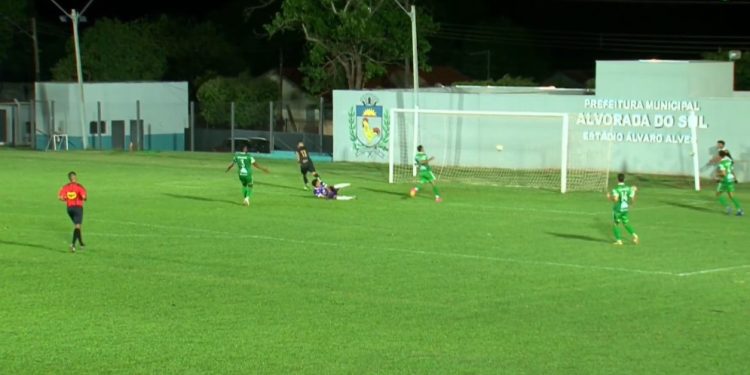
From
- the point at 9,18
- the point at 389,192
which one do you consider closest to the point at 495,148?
the point at 389,192

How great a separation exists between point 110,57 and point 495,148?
1559 inches

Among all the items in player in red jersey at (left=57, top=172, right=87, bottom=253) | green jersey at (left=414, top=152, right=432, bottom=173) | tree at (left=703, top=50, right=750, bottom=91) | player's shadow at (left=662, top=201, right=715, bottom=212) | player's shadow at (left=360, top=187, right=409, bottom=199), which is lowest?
player's shadow at (left=662, top=201, right=715, bottom=212)

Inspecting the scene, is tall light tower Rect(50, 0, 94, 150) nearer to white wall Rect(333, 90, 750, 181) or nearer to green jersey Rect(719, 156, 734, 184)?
white wall Rect(333, 90, 750, 181)

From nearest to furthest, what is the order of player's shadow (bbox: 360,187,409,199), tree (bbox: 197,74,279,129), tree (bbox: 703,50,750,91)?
player's shadow (bbox: 360,187,409,199) < tree (bbox: 703,50,750,91) < tree (bbox: 197,74,279,129)

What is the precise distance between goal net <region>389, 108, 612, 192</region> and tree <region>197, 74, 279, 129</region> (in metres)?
20.5

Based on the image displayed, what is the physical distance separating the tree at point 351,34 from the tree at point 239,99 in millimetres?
3843

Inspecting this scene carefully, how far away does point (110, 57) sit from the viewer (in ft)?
263

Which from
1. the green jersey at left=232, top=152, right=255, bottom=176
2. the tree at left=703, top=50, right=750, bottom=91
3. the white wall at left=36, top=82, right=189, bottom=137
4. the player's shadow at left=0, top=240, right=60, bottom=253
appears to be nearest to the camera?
the player's shadow at left=0, top=240, right=60, bottom=253

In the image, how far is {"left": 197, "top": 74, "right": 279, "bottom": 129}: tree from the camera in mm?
70062

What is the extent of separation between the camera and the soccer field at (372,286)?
51.2 feet

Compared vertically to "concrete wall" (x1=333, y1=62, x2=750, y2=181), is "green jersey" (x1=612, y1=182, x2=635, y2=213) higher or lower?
lower

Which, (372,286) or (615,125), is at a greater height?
(615,125)

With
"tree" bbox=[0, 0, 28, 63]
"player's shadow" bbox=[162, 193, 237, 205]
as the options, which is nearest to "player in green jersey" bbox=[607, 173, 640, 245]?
"player's shadow" bbox=[162, 193, 237, 205]

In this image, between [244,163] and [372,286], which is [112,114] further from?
[372,286]
